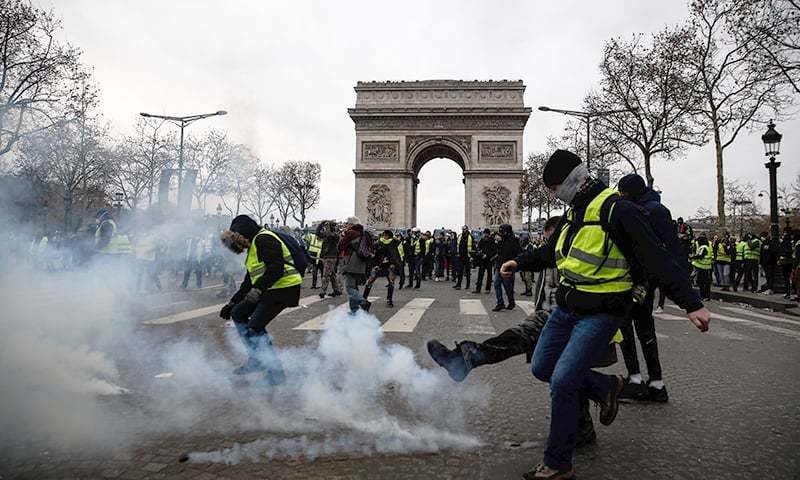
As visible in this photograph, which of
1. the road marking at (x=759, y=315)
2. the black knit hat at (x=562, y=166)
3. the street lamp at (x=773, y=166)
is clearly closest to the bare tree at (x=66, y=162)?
the black knit hat at (x=562, y=166)

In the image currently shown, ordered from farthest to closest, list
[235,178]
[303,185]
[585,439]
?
1. [303,185]
2. [235,178]
3. [585,439]

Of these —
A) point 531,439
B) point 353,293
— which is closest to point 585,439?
point 531,439

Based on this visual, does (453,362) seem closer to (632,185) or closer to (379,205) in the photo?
(632,185)

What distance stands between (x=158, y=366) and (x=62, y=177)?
8.39ft

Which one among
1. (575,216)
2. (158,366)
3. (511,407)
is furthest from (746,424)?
(158,366)

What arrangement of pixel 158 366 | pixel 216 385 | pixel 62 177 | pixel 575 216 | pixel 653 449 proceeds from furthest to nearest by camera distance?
pixel 62 177, pixel 158 366, pixel 216 385, pixel 653 449, pixel 575 216

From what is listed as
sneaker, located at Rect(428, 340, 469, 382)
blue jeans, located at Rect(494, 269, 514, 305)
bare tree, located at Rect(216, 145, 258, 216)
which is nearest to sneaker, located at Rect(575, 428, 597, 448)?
sneaker, located at Rect(428, 340, 469, 382)

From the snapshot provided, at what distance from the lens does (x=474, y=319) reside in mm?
8844

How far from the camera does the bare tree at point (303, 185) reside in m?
67.2

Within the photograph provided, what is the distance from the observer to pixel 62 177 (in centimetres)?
580

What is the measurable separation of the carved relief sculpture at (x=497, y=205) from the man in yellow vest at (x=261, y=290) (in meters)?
A: 37.1

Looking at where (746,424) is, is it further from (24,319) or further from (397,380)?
(24,319)

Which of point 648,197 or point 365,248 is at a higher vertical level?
point 648,197

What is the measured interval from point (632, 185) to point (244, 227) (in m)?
3.36
